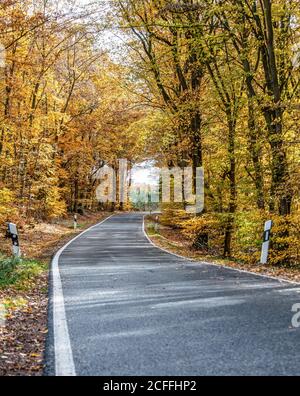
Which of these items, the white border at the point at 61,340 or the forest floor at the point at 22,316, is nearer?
the white border at the point at 61,340

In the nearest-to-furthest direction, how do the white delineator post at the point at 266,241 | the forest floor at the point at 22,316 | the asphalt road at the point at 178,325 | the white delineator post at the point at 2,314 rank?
the asphalt road at the point at 178,325 < the forest floor at the point at 22,316 < the white delineator post at the point at 2,314 < the white delineator post at the point at 266,241

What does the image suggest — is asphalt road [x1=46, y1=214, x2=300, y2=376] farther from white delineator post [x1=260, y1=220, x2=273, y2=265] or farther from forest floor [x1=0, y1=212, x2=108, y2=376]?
white delineator post [x1=260, y1=220, x2=273, y2=265]

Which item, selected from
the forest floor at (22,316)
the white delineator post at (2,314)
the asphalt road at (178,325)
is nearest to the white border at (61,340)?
the asphalt road at (178,325)

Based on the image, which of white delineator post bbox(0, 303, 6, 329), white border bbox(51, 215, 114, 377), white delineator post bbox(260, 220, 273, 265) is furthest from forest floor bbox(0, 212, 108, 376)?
white delineator post bbox(260, 220, 273, 265)

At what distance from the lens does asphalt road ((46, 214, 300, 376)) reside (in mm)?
3932

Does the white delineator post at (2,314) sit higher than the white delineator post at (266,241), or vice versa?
the white delineator post at (266,241)

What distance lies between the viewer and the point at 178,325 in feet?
17.3

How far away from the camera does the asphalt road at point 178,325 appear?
3.93m

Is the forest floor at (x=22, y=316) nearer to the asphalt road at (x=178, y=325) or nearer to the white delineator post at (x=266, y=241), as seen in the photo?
the asphalt road at (x=178, y=325)

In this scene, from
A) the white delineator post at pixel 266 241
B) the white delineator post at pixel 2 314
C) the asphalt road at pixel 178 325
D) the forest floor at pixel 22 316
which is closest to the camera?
the asphalt road at pixel 178 325

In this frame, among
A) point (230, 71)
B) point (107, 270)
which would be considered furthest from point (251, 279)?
point (230, 71)

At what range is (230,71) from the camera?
15.8 meters

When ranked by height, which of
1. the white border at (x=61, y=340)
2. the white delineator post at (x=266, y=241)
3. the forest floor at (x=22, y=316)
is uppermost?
the white delineator post at (x=266, y=241)
